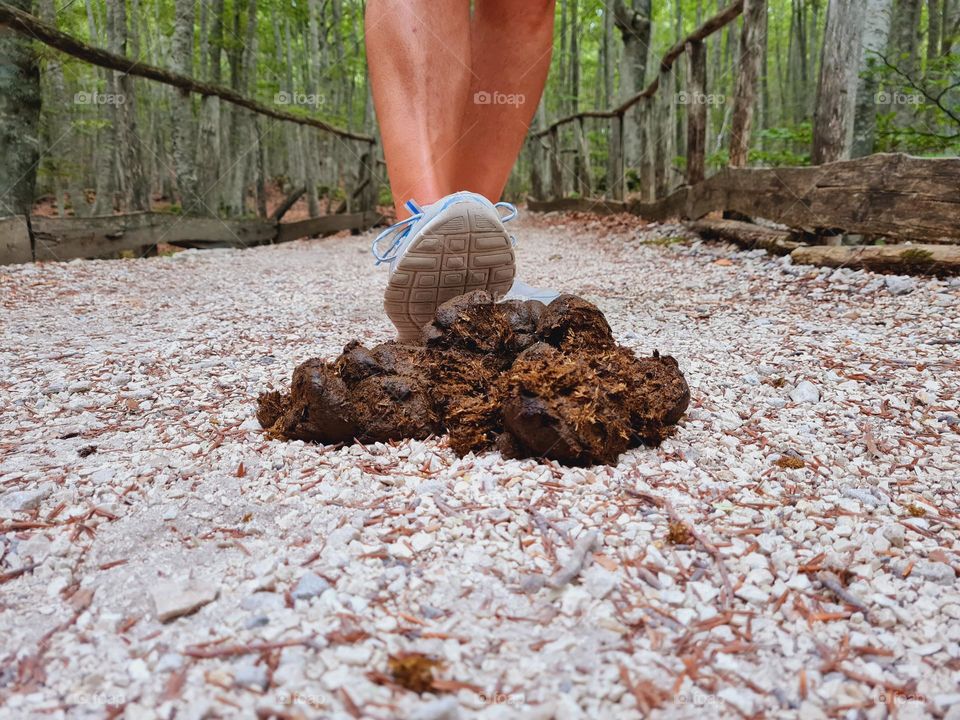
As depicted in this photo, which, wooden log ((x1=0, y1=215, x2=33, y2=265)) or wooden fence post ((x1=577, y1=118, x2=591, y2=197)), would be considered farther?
wooden fence post ((x1=577, y1=118, x2=591, y2=197))

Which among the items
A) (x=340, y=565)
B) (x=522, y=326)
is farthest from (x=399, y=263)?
(x=340, y=565)

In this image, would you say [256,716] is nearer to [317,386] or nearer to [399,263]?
[317,386]

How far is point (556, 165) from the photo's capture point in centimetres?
1166

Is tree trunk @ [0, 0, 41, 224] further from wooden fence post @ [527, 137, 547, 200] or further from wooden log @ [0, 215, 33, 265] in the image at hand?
wooden fence post @ [527, 137, 547, 200]

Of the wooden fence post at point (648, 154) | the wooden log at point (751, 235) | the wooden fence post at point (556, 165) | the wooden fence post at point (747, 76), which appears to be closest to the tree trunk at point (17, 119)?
the wooden log at point (751, 235)

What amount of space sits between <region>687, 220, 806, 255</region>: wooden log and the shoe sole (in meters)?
2.36

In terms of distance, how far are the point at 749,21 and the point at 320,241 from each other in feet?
17.7

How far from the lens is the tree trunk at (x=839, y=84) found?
12.1 ft

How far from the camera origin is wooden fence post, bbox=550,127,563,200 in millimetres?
11570

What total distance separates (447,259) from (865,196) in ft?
7.96

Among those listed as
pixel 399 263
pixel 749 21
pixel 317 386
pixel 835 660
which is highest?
pixel 749 21

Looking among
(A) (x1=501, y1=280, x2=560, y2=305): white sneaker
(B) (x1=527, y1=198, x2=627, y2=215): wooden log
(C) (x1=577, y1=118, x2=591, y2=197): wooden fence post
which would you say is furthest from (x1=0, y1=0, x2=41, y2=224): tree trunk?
(C) (x1=577, y1=118, x2=591, y2=197): wooden fence post

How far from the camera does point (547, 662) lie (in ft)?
2.33

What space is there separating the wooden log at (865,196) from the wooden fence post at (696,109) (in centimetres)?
122
